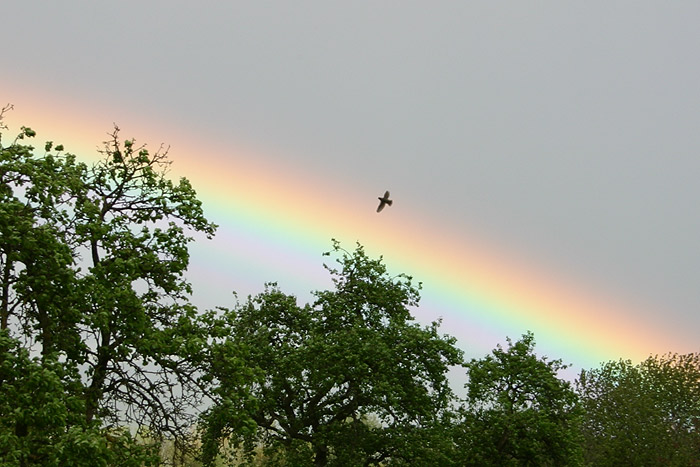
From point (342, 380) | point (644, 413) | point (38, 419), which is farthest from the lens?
point (644, 413)

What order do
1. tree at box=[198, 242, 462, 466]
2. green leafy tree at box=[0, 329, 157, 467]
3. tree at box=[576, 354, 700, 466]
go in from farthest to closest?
tree at box=[576, 354, 700, 466] → tree at box=[198, 242, 462, 466] → green leafy tree at box=[0, 329, 157, 467]

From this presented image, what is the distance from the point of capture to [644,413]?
60562mm

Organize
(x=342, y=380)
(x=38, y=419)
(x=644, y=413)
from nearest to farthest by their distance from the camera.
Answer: (x=38, y=419)
(x=342, y=380)
(x=644, y=413)

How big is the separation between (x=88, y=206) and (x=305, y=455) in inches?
718

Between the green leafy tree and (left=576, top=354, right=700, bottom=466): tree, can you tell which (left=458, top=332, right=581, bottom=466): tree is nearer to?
(left=576, top=354, right=700, bottom=466): tree

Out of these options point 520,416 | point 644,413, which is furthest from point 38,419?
point 644,413

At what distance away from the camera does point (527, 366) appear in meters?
43.3

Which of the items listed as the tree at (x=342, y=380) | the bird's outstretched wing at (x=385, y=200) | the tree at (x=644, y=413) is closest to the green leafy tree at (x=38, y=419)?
the tree at (x=342, y=380)

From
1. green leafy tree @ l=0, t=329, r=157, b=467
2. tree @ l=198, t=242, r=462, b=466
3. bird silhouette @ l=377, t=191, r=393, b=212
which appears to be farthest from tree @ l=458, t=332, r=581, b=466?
green leafy tree @ l=0, t=329, r=157, b=467

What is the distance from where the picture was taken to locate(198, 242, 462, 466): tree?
3497cm

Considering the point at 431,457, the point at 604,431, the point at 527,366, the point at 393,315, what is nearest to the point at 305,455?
the point at 431,457

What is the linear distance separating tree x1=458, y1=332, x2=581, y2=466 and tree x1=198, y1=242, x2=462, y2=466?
17.8 feet

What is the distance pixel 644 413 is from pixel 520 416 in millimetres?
25728

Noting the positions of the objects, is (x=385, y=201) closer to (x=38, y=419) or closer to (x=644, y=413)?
(x=38, y=419)
